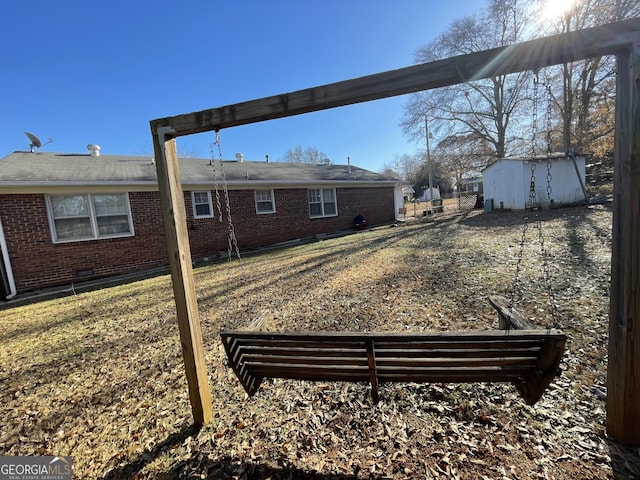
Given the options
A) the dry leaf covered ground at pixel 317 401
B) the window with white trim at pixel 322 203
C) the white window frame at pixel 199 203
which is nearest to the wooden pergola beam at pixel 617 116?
the dry leaf covered ground at pixel 317 401

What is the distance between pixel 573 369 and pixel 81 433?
456 cm

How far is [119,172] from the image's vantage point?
9602 mm

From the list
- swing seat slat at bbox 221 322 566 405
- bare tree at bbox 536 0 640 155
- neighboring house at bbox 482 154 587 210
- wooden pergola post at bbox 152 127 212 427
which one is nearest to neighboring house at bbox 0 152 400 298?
wooden pergola post at bbox 152 127 212 427

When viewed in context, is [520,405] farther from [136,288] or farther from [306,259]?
[136,288]

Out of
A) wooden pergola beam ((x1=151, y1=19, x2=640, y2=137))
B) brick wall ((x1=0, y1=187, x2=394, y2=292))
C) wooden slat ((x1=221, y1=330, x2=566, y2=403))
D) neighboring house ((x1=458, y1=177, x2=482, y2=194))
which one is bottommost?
wooden slat ((x1=221, y1=330, x2=566, y2=403))

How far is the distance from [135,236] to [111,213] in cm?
98

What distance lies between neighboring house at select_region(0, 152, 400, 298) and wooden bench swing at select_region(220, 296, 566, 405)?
371cm

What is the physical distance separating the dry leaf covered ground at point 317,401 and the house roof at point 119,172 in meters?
3.33

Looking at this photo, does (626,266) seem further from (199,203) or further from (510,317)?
(199,203)

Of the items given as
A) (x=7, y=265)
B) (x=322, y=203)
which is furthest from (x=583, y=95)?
(x=7, y=265)

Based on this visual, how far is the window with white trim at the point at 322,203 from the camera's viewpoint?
563 inches

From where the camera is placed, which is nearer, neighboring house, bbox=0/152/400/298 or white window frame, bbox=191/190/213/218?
neighboring house, bbox=0/152/400/298

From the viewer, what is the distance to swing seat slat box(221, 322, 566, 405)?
1.88 metres

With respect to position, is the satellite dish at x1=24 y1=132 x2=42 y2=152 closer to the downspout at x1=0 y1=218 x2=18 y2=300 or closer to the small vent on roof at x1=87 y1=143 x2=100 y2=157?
the small vent on roof at x1=87 y1=143 x2=100 y2=157
